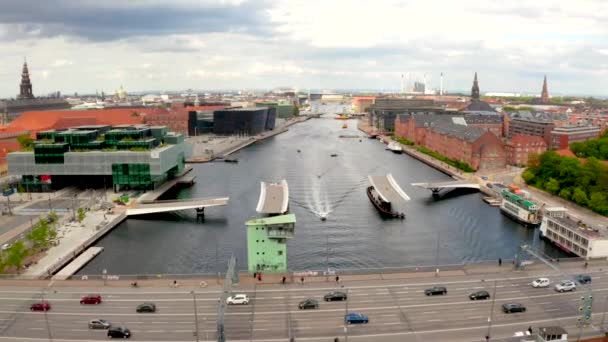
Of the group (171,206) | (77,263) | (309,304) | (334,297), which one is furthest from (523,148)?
(77,263)

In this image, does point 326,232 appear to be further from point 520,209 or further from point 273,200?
point 520,209

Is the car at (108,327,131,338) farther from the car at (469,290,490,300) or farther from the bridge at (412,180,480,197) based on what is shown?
the bridge at (412,180,480,197)

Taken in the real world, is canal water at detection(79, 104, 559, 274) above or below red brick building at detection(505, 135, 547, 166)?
below

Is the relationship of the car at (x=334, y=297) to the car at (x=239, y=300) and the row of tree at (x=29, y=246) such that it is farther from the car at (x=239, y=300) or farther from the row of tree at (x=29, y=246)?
the row of tree at (x=29, y=246)

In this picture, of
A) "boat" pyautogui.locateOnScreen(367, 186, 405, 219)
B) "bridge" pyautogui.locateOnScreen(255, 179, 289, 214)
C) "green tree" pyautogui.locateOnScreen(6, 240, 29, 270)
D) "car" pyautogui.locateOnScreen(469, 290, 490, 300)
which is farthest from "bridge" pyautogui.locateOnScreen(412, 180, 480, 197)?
"green tree" pyautogui.locateOnScreen(6, 240, 29, 270)

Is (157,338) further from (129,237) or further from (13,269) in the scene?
(129,237)

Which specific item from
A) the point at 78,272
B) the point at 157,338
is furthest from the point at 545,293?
the point at 78,272
